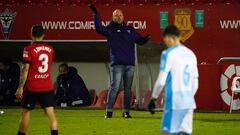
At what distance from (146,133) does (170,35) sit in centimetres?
397

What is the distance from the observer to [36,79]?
34.9 ft

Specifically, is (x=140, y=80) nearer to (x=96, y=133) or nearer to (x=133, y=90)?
(x=133, y=90)

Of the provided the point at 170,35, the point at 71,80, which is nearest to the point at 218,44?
the point at 71,80

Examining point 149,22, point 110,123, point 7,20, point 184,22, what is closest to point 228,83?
point 184,22

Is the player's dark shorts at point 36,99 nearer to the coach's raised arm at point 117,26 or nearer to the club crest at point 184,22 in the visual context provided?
the coach's raised arm at point 117,26

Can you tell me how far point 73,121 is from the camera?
Result: 570 inches

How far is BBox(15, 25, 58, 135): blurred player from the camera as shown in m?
10.6

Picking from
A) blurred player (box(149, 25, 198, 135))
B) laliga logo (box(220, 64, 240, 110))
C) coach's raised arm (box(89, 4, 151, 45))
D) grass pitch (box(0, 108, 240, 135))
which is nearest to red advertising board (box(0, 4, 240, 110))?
laliga logo (box(220, 64, 240, 110))

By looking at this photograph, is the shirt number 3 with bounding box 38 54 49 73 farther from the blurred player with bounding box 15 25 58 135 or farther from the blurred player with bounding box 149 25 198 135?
the blurred player with bounding box 149 25 198 135

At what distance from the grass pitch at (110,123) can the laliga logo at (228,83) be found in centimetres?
66

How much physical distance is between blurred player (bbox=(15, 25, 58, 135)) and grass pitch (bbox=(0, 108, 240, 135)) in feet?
5.44

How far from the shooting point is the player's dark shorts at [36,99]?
417 inches

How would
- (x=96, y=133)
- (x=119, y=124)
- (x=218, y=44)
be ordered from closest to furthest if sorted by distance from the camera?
1. (x=96, y=133)
2. (x=119, y=124)
3. (x=218, y=44)

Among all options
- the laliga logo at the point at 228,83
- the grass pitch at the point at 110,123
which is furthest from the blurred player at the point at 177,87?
the laliga logo at the point at 228,83
